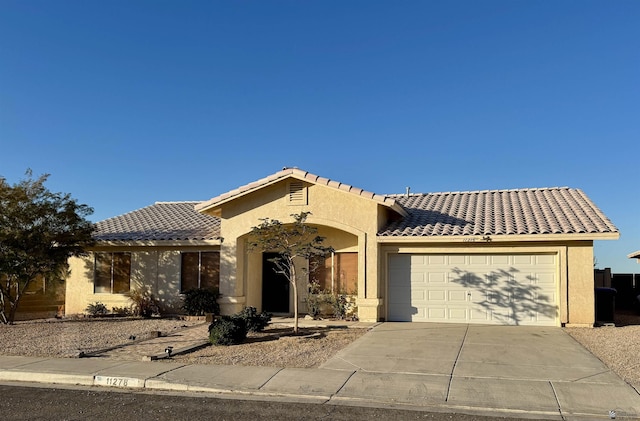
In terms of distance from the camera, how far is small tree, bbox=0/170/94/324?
52.9 feet

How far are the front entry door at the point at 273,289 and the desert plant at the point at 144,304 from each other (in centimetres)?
379

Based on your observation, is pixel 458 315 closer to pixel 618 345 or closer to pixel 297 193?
pixel 618 345

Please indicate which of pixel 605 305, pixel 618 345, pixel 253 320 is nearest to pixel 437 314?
pixel 605 305

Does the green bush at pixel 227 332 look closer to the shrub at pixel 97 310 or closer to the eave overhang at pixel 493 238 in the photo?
the eave overhang at pixel 493 238

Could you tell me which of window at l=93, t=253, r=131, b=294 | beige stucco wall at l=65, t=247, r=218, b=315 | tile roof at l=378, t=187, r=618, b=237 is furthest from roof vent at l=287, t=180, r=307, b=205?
window at l=93, t=253, r=131, b=294

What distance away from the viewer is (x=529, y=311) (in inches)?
615

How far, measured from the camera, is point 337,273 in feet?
58.3

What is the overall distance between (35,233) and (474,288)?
13397 millimetres

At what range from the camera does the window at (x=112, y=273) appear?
19.6 m

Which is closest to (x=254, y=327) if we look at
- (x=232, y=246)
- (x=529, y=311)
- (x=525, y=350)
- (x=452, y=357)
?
(x=232, y=246)

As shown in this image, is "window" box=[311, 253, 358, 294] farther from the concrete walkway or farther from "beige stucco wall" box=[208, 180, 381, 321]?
the concrete walkway

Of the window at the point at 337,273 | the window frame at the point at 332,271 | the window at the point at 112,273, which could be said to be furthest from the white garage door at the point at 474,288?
the window at the point at 112,273

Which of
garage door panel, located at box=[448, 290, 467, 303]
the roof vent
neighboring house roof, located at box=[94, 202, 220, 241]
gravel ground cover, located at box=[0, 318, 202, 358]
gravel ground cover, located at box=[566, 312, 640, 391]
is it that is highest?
the roof vent

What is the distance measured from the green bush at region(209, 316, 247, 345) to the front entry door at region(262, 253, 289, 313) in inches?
231
